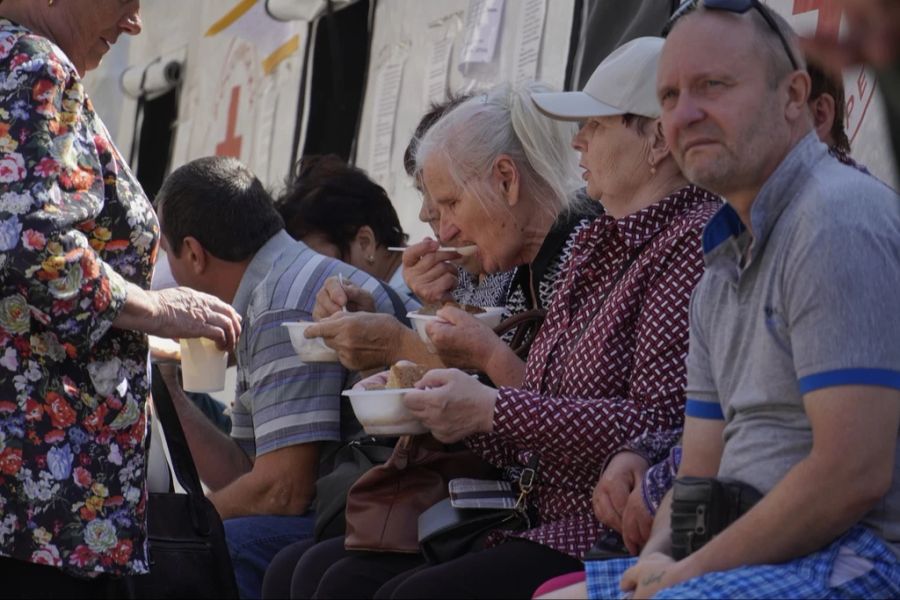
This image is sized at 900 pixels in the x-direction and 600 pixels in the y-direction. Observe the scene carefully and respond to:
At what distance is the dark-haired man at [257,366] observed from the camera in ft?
12.4

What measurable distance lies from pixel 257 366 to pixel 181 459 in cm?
47

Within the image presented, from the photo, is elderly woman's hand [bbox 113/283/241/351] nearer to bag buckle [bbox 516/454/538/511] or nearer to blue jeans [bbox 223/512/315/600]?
bag buckle [bbox 516/454/538/511]

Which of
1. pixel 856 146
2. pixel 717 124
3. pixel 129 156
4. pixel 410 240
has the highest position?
pixel 717 124

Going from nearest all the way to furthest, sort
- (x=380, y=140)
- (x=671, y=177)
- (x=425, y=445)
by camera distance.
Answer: (x=671, y=177) < (x=425, y=445) < (x=380, y=140)

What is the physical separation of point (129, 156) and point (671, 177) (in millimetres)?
7780

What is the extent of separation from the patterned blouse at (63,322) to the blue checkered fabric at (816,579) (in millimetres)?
1256

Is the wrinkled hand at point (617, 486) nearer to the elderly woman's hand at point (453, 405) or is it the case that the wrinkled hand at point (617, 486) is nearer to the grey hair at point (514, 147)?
the elderly woman's hand at point (453, 405)

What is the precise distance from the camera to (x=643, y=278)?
2.68 metres

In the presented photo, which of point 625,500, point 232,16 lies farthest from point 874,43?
point 232,16

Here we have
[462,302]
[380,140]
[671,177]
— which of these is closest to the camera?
[671,177]

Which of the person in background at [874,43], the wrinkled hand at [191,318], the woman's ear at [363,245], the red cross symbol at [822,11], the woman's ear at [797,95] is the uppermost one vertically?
the person in background at [874,43]

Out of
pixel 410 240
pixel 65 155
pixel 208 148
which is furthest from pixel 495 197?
pixel 208 148

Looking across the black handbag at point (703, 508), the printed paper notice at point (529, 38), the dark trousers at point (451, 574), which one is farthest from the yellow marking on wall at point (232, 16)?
the black handbag at point (703, 508)

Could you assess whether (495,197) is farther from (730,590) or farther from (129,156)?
(129,156)
